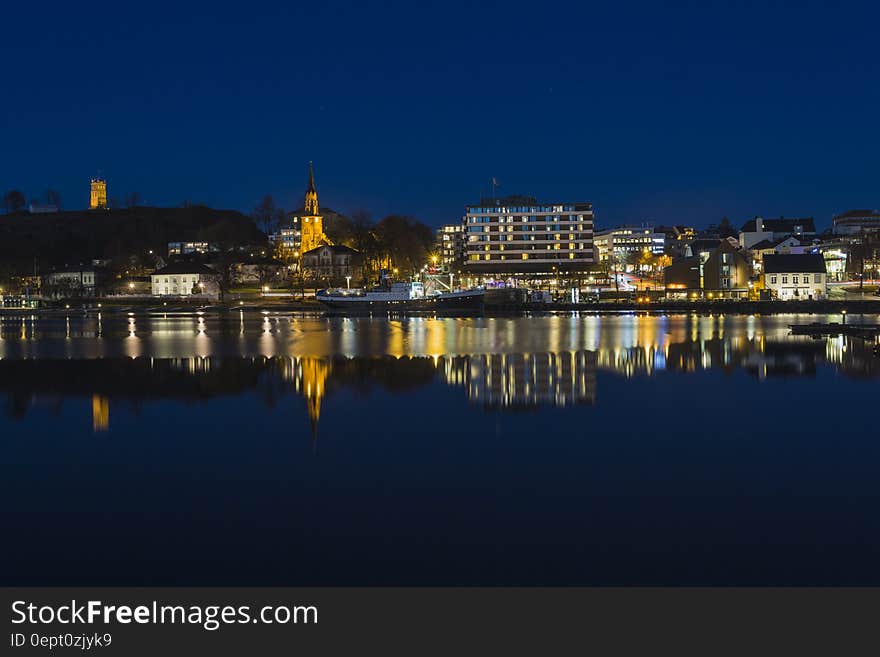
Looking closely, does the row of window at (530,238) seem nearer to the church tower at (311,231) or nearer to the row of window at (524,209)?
the row of window at (524,209)

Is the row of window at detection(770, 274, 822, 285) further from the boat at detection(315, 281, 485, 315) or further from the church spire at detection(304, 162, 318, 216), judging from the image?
the church spire at detection(304, 162, 318, 216)

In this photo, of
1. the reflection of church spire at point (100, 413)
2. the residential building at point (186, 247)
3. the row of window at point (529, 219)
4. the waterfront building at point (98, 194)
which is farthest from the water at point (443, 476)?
the waterfront building at point (98, 194)

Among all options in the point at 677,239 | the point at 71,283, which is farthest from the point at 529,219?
the point at 71,283

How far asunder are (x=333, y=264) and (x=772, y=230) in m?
59.6

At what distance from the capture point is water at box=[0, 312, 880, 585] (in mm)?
8211

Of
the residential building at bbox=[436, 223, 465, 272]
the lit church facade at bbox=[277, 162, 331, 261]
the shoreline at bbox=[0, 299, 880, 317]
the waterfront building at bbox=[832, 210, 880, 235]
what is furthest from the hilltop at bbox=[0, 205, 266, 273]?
the waterfront building at bbox=[832, 210, 880, 235]

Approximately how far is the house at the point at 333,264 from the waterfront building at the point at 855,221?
86671 mm

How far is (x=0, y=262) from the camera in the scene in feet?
430
